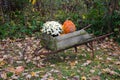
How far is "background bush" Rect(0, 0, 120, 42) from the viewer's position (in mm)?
10258

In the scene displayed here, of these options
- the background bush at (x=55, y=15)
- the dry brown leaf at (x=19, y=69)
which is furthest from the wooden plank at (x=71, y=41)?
the background bush at (x=55, y=15)

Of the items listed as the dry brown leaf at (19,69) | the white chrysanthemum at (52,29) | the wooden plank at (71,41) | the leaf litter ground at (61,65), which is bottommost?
the leaf litter ground at (61,65)

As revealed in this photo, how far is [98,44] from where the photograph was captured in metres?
9.63

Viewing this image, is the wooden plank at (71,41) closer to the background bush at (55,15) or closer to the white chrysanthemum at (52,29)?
the white chrysanthemum at (52,29)

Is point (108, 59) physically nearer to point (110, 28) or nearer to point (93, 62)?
point (93, 62)

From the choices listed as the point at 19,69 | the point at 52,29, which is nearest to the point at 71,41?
the point at 52,29

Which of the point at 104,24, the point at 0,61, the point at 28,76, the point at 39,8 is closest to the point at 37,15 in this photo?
the point at 39,8

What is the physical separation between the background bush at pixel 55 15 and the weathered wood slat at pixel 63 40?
3.05 meters

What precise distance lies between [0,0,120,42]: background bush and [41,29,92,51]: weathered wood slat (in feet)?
10.00

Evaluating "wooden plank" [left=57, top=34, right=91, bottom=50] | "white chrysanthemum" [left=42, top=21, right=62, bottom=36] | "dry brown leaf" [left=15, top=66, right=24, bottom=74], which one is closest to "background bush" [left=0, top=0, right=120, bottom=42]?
"wooden plank" [left=57, top=34, right=91, bottom=50]

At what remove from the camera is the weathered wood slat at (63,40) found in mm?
6875

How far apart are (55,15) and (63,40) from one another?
5.46 m

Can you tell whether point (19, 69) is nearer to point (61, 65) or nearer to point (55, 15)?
point (61, 65)

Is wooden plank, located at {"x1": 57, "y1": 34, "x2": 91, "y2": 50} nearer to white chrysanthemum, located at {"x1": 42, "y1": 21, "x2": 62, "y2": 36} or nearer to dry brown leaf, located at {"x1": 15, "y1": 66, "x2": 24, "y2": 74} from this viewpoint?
white chrysanthemum, located at {"x1": 42, "y1": 21, "x2": 62, "y2": 36}
